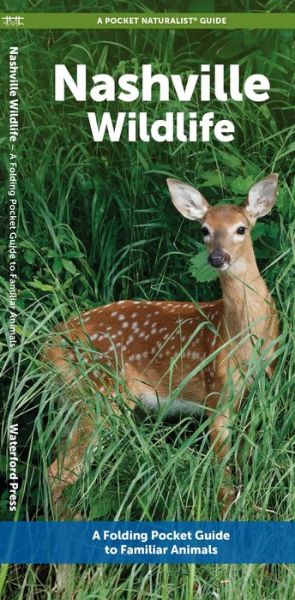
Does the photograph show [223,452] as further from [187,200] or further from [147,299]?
[187,200]

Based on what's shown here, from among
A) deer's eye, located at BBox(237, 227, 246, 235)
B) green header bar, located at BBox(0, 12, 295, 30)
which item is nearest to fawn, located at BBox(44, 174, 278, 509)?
deer's eye, located at BBox(237, 227, 246, 235)

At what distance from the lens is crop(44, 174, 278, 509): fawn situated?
4031 millimetres

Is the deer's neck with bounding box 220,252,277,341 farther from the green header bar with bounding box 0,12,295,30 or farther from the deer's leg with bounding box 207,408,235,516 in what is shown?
the green header bar with bounding box 0,12,295,30

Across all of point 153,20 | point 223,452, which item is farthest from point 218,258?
point 153,20

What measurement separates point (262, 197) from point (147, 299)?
471 mm

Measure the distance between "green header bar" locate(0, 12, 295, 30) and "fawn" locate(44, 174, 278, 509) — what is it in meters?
0.42

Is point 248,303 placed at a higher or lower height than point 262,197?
lower

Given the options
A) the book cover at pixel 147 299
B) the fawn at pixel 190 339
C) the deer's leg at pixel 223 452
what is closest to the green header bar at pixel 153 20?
the book cover at pixel 147 299

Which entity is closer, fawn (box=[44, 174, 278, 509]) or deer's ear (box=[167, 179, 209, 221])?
fawn (box=[44, 174, 278, 509])

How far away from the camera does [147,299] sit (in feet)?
14.2

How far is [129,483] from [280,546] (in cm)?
42

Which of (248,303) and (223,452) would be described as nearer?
(223,452)

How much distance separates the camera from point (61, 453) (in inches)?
160

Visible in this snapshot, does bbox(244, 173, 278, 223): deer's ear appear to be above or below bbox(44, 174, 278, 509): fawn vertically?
above
